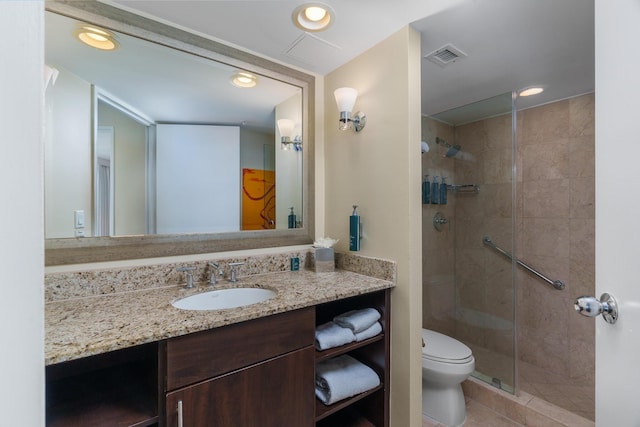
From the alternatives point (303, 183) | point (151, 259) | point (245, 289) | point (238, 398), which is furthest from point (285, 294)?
point (303, 183)

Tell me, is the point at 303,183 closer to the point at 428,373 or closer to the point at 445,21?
the point at 445,21

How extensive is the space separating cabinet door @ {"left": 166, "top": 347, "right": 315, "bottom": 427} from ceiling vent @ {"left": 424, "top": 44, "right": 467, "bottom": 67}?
1.69 meters

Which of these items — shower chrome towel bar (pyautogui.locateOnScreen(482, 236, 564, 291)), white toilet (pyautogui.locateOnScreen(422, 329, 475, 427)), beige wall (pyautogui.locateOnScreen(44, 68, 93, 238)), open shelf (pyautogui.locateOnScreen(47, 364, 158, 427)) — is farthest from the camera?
shower chrome towel bar (pyautogui.locateOnScreen(482, 236, 564, 291))

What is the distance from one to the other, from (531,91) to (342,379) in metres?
2.36

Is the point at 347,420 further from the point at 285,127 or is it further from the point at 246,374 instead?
the point at 285,127

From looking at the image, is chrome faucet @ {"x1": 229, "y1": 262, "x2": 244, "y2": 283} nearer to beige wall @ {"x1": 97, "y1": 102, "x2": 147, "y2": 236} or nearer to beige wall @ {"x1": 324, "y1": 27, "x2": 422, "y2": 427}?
beige wall @ {"x1": 97, "y1": 102, "x2": 147, "y2": 236}

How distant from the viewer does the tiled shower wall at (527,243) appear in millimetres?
2043

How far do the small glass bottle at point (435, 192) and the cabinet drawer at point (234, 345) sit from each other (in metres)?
1.75

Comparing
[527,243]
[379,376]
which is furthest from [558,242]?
[379,376]

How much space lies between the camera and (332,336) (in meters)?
1.22

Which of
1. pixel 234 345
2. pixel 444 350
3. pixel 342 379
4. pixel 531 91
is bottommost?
pixel 444 350

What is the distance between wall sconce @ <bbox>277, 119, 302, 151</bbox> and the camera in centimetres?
171

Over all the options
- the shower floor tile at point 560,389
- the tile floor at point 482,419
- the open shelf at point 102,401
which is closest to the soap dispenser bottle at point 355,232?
the open shelf at point 102,401

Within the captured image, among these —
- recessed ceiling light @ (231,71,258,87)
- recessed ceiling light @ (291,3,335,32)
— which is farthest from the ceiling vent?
recessed ceiling light @ (231,71,258,87)
